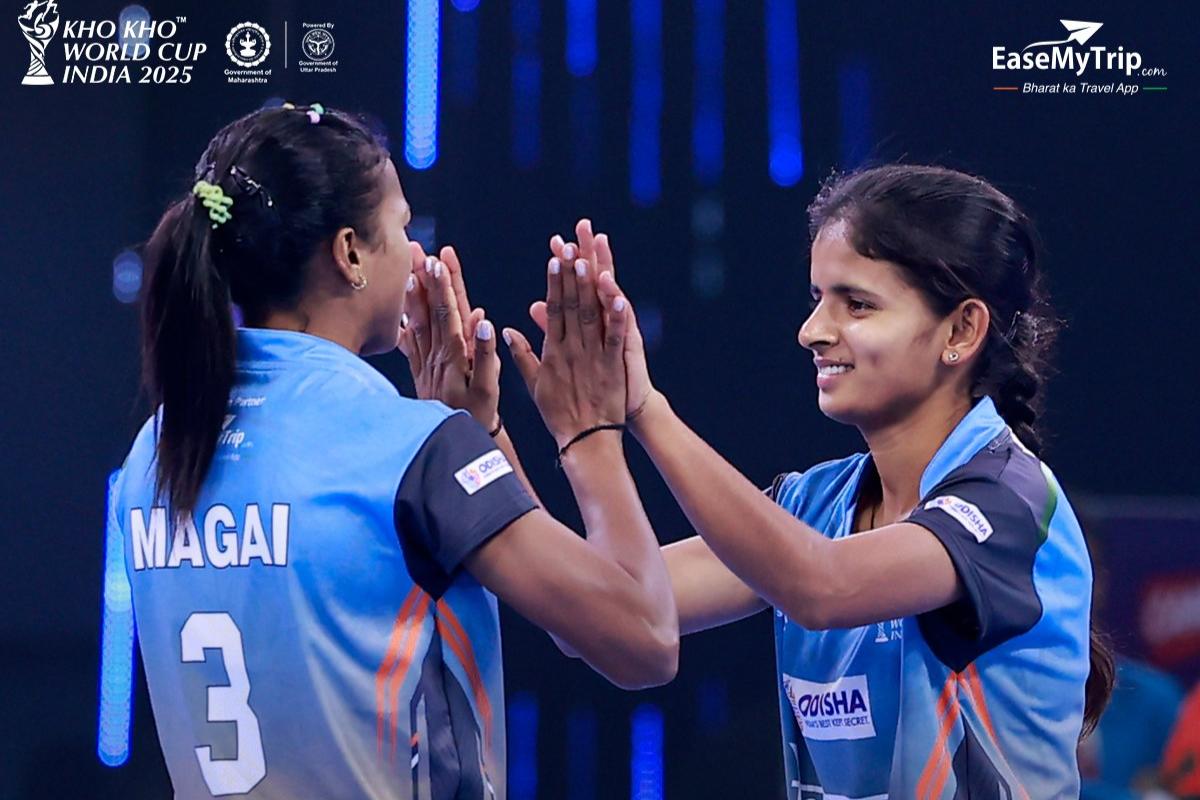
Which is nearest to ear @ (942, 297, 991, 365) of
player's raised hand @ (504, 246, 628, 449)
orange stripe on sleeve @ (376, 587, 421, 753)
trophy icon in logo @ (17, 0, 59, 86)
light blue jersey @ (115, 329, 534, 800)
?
player's raised hand @ (504, 246, 628, 449)

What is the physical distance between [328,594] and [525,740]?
159cm

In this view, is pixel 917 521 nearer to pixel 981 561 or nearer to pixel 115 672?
pixel 981 561

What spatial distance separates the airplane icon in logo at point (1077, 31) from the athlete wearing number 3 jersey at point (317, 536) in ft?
5.84

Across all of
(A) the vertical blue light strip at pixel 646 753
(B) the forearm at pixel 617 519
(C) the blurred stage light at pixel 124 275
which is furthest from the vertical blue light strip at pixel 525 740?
(B) the forearm at pixel 617 519

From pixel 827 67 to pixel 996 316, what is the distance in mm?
1223

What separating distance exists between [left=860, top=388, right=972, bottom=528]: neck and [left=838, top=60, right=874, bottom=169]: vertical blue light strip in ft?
3.80

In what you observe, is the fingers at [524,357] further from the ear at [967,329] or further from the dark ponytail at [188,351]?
the ear at [967,329]

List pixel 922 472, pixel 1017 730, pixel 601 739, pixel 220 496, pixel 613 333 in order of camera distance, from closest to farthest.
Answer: pixel 220 496
pixel 613 333
pixel 1017 730
pixel 922 472
pixel 601 739

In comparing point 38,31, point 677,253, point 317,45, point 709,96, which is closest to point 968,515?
point 677,253

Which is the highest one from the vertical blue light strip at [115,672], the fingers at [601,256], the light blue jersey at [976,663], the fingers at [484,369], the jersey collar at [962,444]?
the fingers at [601,256]

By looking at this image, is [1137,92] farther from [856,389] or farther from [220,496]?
[220,496]

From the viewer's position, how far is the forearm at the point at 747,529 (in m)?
1.58

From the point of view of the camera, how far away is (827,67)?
2.89 metres

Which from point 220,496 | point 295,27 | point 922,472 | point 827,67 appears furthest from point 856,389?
point 295,27
